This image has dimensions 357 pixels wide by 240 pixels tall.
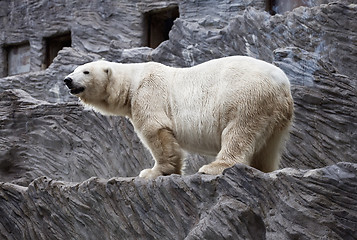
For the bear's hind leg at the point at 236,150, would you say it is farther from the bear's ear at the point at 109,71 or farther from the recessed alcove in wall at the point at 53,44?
the recessed alcove in wall at the point at 53,44

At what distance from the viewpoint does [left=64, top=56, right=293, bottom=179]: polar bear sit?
4977mm

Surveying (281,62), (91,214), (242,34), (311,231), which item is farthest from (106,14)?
(311,231)

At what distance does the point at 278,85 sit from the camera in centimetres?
502

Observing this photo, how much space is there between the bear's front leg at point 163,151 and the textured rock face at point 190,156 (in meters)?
0.25

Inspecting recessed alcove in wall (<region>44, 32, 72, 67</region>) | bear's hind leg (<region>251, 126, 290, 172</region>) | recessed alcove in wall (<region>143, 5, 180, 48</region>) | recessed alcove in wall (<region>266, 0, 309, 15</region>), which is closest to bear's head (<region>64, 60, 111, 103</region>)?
bear's hind leg (<region>251, 126, 290, 172</region>)

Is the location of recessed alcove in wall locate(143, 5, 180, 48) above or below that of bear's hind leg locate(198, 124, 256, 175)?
below

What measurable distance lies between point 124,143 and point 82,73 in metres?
3.01

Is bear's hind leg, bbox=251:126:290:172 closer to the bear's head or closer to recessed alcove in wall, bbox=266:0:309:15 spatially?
the bear's head

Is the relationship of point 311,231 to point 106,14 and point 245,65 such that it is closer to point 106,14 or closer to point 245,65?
point 245,65

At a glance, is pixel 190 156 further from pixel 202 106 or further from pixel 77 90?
pixel 202 106

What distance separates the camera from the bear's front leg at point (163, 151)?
5.50 meters

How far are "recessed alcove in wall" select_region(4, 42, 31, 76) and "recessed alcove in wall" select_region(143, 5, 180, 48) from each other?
3.70 m

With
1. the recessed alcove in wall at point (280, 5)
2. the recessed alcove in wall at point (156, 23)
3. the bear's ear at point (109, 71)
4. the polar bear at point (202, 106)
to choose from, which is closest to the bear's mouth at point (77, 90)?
the polar bear at point (202, 106)

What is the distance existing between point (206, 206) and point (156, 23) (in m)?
9.78
